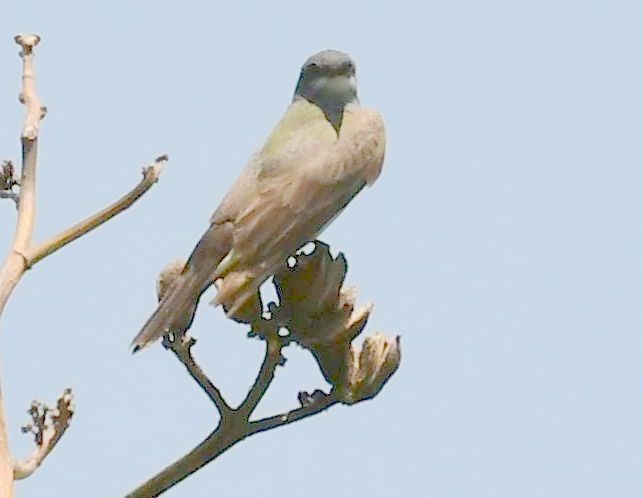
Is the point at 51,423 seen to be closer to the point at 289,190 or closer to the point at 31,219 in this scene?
the point at 31,219

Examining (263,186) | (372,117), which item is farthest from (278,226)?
(372,117)

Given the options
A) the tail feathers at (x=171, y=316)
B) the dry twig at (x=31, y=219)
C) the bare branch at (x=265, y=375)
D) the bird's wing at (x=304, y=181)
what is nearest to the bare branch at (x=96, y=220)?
the dry twig at (x=31, y=219)

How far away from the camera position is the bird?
4.29 metres

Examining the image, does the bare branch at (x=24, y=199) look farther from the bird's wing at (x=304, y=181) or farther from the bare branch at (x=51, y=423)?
the bird's wing at (x=304, y=181)

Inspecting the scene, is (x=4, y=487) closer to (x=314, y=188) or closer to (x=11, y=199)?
(x=11, y=199)

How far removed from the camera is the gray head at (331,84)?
5969mm

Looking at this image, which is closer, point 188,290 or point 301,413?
point 301,413

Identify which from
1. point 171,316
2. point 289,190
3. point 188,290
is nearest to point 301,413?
point 171,316

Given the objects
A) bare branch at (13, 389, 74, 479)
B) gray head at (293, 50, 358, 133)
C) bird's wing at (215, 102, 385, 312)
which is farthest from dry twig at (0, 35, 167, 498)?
gray head at (293, 50, 358, 133)

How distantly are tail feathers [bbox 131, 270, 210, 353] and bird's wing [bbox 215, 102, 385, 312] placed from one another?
550 mm

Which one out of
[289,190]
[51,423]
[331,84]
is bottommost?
[51,423]

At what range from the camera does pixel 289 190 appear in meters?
5.43

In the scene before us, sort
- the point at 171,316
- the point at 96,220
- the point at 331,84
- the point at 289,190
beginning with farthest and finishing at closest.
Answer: the point at 331,84, the point at 289,190, the point at 171,316, the point at 96,220

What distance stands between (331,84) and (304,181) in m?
0.65
